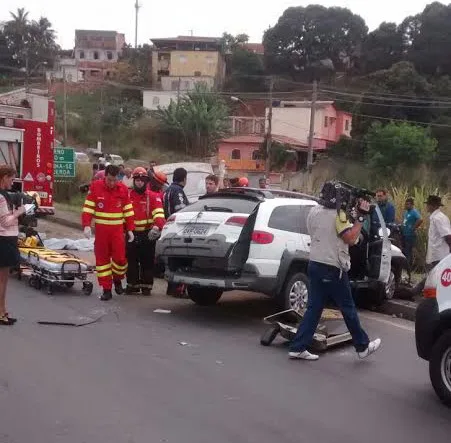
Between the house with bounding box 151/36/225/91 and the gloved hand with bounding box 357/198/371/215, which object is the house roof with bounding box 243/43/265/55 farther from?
the gloved hand with bounding box 357/198/371/215

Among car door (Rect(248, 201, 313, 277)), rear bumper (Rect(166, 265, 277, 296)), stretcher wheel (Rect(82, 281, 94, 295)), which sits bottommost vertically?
stretcher wheel (Rect(82, 281, 94, 295))

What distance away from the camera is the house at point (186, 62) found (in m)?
85.1

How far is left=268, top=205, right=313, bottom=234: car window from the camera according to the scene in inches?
357

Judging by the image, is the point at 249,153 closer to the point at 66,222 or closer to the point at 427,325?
the point at 66,222

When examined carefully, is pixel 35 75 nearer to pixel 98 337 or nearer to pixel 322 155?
pixel 322 155

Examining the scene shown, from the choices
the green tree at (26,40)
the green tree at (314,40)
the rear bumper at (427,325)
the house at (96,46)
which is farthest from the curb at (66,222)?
the house at (96,46)

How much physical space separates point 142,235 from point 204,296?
4.33 feet

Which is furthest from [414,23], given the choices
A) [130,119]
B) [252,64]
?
[130,119]

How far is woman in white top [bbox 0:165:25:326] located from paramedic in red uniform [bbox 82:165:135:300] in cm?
193

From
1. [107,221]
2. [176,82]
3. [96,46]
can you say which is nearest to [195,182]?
[107,221]

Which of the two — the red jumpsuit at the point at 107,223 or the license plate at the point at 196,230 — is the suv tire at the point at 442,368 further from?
the red jumpsuit at the point at 107,223

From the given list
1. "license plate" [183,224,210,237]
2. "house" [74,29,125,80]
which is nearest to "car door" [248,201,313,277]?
"license plate" [183,224,210,237]

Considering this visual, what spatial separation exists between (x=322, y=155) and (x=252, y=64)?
26758mm

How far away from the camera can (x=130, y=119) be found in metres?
67.7
